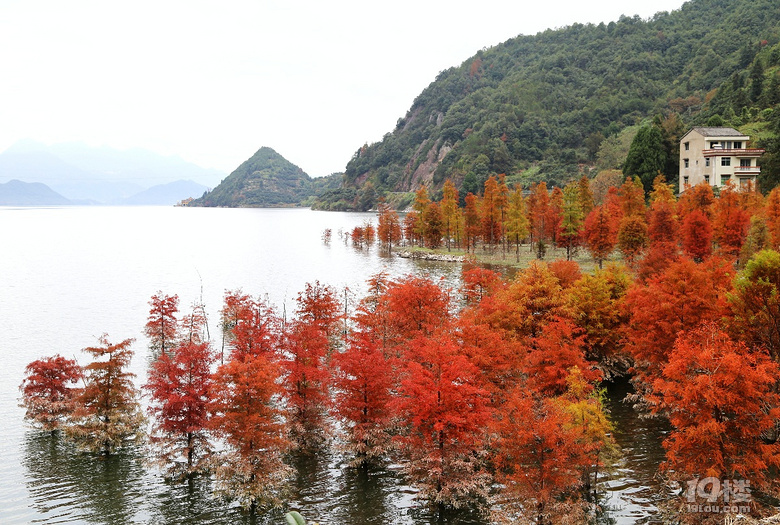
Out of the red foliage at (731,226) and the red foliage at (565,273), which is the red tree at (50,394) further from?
the red foliage at (731,226)

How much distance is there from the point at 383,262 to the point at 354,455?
76.7 metres

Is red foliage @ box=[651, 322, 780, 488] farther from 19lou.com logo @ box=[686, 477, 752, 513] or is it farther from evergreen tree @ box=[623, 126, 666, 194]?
evergreen tree @ box=[623, 126, 666, 194]

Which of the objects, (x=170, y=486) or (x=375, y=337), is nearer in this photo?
(x=170, y=486)

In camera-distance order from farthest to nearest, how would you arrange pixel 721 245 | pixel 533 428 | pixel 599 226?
pixel 599 226 < pixel 721 245 < pixel 533 428

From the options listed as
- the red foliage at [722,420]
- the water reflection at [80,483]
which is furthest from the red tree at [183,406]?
the red foliage at [722,420]

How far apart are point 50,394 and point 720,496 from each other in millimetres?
35979

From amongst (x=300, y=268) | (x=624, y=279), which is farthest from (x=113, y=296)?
(x=624, y=279)

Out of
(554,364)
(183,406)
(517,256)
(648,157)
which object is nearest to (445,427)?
(554,364)

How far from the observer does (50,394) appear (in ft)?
108

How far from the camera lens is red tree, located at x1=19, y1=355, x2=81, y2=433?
3197cm

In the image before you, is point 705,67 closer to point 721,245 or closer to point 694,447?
point 721,245

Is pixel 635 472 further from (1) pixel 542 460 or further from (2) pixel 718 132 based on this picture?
(2) pixel 718 132

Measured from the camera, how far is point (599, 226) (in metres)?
73.1

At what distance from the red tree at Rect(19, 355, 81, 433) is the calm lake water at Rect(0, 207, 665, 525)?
3.74 ft
